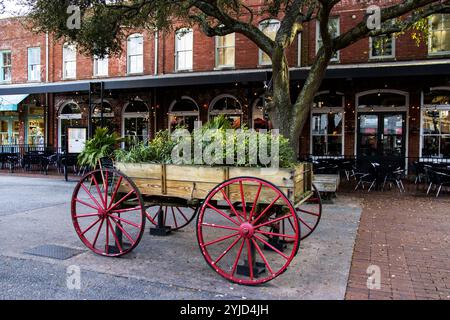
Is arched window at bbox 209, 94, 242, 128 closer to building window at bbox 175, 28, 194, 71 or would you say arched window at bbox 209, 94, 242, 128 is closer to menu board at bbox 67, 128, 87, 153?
building window at bbox 175, 28, 194, 71

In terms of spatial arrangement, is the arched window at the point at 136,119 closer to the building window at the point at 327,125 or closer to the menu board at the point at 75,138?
the menu board at the point at 75,138

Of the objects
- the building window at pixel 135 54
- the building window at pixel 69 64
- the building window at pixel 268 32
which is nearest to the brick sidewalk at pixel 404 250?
the building window at pixel 268 32

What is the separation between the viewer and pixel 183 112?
1819cm

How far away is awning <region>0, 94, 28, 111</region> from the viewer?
19087 millimetres

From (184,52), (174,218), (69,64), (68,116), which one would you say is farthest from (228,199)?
(69,64)

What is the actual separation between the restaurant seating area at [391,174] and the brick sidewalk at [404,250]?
1526 millimetres

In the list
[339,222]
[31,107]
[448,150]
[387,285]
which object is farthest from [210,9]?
[31,107]

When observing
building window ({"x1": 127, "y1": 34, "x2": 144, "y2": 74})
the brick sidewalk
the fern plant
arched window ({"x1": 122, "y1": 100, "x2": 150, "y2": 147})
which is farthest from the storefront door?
the fern plant

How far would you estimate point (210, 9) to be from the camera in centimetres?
1024

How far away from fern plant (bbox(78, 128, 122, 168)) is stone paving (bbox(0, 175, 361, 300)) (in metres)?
1.27

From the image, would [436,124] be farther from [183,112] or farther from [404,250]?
[404,250]

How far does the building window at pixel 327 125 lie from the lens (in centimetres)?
1577
